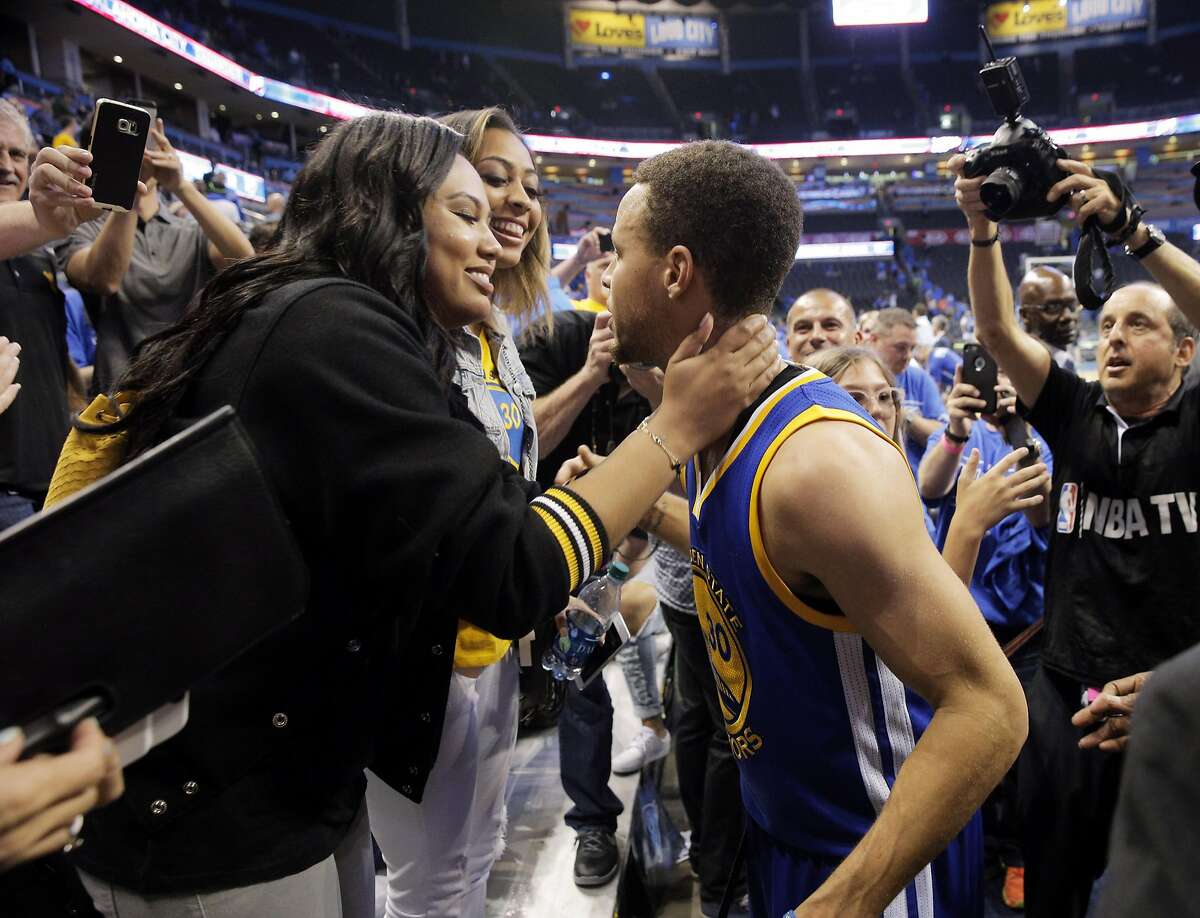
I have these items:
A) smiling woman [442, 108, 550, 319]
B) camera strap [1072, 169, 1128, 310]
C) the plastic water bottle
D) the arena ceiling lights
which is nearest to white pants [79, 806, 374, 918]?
the plastic water bottle

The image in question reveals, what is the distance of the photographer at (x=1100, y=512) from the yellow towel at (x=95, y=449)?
7.58 ft

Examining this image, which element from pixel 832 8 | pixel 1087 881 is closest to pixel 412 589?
pixel 1087 881

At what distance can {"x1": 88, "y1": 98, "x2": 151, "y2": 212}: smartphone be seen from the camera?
185 centimetres

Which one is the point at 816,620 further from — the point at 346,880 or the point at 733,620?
the point at 346,880

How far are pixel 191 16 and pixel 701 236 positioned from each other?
27299 millimetres

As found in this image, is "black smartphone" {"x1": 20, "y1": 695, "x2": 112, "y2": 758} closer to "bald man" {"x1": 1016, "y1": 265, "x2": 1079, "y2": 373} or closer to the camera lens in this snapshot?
the camera lens

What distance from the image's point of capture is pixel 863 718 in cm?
127

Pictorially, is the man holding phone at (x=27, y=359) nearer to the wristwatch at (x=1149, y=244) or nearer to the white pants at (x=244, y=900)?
the white pants at (x=244, y=900)

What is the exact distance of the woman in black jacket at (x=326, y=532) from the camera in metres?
0.95

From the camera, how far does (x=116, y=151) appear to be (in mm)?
1884

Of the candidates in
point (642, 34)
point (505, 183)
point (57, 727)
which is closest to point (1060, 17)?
point (642, 34)

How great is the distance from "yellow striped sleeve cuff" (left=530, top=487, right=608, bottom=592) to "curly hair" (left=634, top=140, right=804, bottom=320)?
1.85 feet

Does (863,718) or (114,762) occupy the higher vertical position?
(114,762)

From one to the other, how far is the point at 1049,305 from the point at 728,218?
2.78 m
